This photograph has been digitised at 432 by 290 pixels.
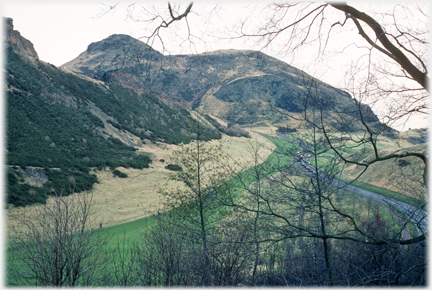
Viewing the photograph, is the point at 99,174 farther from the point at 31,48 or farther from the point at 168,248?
the point at 31,48

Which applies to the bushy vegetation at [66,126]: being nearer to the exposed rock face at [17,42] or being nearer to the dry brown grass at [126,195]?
the dry brown grass at [126,195]

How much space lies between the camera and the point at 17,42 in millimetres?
47469

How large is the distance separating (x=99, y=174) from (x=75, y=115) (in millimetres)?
16391

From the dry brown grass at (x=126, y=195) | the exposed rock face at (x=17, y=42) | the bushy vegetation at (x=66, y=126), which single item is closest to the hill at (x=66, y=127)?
the bushy vegetation at (x=66, y=126)

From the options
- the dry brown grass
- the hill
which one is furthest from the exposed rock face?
the dry brown grass

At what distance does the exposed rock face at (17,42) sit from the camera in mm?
45688

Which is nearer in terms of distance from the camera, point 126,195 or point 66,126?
point 126,195

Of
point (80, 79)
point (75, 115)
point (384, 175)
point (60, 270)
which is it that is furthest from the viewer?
point (80, 79)

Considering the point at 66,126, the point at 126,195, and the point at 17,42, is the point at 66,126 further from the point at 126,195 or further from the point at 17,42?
the point at 17,42

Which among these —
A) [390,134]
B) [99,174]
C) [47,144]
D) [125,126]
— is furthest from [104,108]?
[390,134]

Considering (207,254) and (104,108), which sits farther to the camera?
(104,108)

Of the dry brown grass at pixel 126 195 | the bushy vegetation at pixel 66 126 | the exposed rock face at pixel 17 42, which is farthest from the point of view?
the exposed rock face at pixel 17 42

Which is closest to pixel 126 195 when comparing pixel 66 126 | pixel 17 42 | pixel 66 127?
pixel 66 127

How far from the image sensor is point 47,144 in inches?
1126
